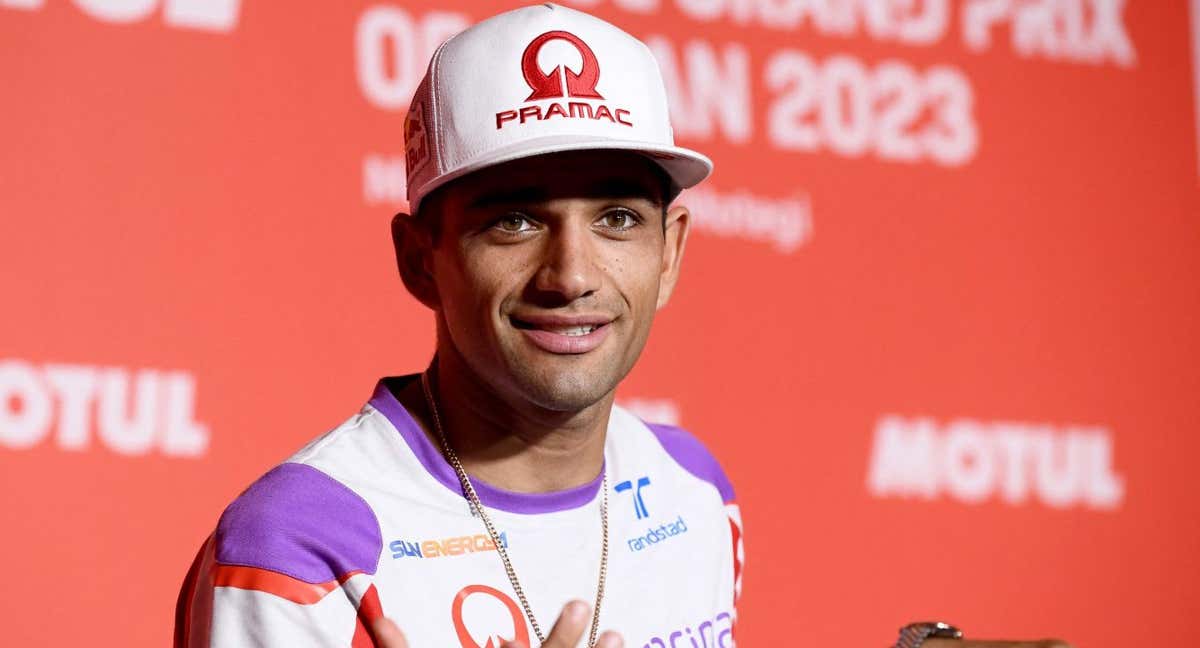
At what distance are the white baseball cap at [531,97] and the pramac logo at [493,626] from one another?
0.47 meters

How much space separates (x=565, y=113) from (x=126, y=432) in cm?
150

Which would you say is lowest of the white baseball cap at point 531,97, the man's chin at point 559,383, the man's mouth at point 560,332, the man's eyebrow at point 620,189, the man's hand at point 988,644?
the man's hand at point 988,644

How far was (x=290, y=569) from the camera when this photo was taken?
1482 mm

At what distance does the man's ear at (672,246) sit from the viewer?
190 centimetres

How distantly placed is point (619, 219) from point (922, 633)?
23.1 inches

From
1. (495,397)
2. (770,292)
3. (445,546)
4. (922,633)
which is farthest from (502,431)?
(770,292)

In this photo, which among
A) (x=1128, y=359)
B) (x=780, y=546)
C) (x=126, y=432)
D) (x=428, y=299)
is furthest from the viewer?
(x=1128, y=359)

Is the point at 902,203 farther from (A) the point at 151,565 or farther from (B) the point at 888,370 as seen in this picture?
(A) the point at 151,565

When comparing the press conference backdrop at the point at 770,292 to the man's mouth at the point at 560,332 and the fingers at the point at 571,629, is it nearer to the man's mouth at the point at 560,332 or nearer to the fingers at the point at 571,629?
the man's mouth at the point at 560,332

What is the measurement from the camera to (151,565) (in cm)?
278

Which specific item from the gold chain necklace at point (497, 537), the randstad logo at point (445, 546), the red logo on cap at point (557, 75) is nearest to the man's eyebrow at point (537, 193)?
the red logo on cap at point (557, 75)

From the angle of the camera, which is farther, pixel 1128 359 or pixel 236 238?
pixel 1128 359

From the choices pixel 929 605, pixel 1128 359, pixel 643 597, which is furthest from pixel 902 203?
pixel 643 597

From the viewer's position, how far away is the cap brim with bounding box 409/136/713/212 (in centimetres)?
158
